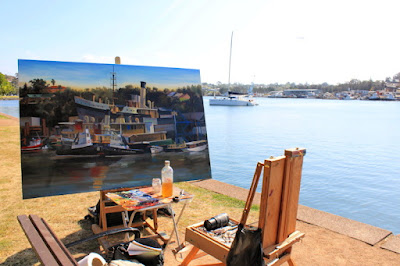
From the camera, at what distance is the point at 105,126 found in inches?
133

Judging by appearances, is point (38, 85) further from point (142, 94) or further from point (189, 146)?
point (189, 146)

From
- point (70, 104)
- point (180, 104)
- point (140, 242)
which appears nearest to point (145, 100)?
point (180, 104)

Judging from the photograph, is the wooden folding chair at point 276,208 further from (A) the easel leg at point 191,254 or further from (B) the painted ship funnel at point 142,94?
(B) the painted ship funnel at point 142,94

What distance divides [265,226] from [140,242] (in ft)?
2.97

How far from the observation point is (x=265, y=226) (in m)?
2.26

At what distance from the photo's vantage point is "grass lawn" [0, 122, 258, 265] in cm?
324

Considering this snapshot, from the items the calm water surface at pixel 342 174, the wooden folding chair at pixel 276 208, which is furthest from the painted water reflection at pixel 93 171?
the calm water surface at pixel 342 174

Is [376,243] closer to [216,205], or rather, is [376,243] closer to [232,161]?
[216,205]

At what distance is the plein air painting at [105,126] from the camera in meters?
3.03

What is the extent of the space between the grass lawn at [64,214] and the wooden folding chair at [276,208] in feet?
4.25

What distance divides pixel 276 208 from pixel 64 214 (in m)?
2.97

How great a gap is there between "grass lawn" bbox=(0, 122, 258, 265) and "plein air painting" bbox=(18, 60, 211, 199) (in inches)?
Answer: 23.1

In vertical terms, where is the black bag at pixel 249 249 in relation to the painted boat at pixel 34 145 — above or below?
below

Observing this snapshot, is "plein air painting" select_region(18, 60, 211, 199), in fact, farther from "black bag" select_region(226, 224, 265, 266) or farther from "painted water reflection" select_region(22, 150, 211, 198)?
"black bag" select_region(226, 224, 265, 266)
